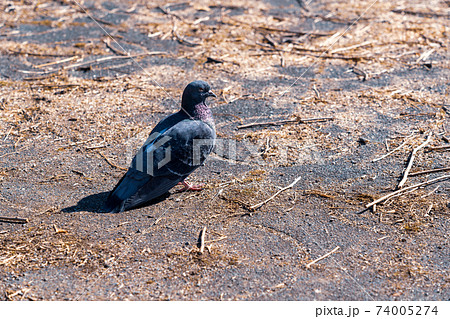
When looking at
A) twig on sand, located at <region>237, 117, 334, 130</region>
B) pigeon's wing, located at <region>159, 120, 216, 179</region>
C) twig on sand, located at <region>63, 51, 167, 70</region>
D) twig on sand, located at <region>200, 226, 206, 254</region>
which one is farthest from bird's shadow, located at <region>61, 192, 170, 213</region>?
twig on sand, located at <region>63, 51, 167, 70</region>

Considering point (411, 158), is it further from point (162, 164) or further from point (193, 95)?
point (162, 164)

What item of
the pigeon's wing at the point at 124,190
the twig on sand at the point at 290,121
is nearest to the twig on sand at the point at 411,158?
the twig on sand at the point at 290,121

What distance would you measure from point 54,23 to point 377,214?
745cm

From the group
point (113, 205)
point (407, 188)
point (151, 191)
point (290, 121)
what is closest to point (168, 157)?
point (151, 191)

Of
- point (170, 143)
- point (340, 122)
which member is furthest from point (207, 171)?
point (340, 122)

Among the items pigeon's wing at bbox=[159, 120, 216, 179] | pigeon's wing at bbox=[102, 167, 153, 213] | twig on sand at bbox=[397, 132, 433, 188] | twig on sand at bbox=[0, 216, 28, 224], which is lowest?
twig on sand at bbox=[397, 132, 433, 188]

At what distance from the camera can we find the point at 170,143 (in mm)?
4762

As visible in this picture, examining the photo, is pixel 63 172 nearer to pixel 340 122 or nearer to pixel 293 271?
pixel 293 271

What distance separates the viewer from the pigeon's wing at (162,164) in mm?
4602

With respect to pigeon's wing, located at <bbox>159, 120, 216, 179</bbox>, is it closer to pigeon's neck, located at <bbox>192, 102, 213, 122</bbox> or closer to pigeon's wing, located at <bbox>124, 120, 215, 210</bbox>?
pigeon's wing, located at <bbox>124, 120, 215, 210</bbox>

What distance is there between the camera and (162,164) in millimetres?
4684

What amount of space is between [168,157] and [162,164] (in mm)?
90

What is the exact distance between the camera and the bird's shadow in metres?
4.68

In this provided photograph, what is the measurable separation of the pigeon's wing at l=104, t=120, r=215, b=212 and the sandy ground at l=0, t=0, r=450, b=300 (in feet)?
0.58
